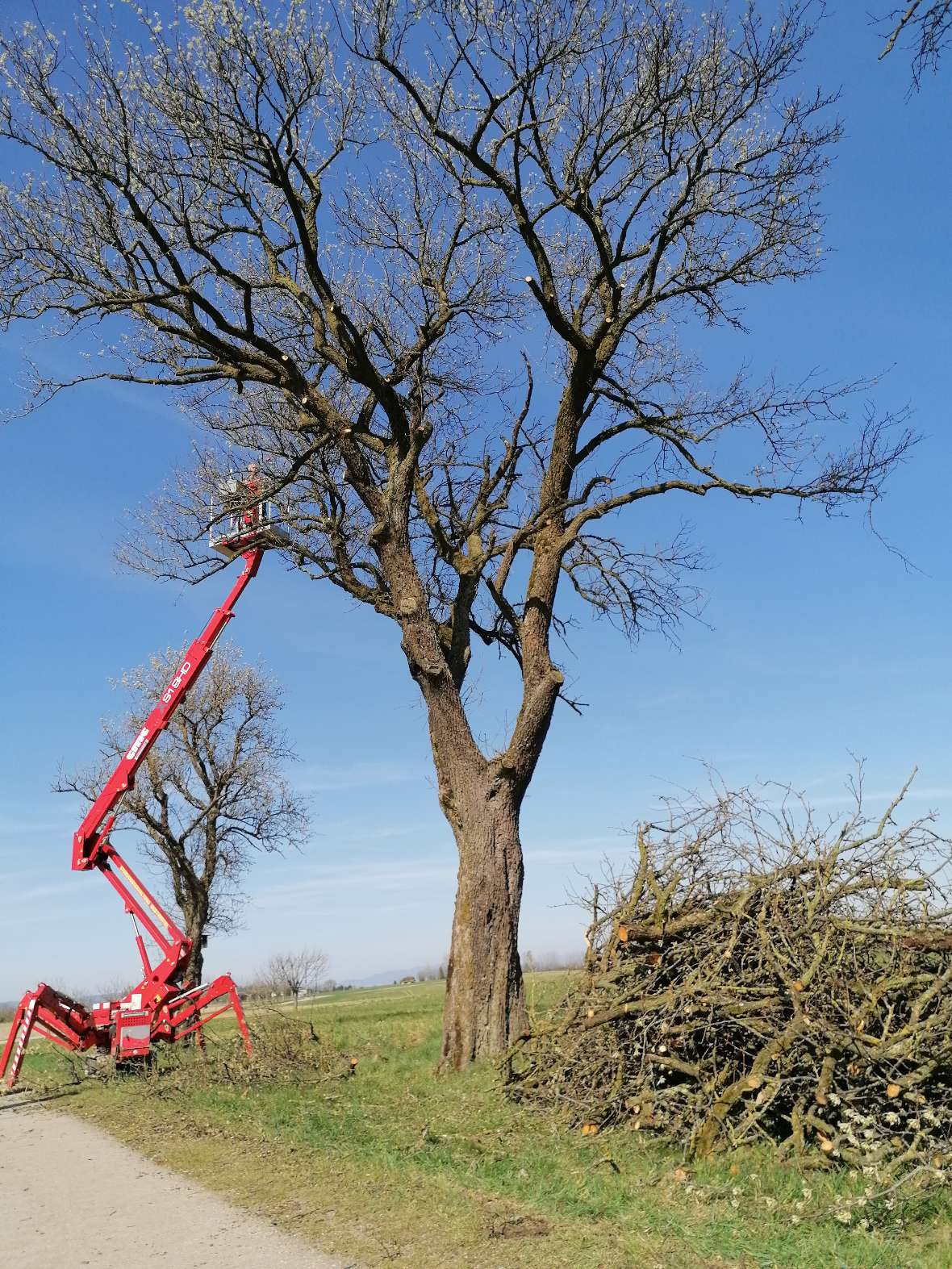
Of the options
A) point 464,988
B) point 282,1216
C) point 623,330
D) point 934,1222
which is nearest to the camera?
point 934,1222

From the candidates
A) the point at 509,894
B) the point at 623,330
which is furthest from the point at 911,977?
the point at 623,330

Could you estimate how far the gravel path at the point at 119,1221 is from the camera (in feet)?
17.6

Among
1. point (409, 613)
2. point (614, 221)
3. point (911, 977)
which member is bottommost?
point (911, 977)

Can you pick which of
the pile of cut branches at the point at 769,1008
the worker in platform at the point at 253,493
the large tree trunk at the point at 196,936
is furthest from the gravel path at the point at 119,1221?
the large tree trunk at the point at 196,936

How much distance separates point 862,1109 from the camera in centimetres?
635

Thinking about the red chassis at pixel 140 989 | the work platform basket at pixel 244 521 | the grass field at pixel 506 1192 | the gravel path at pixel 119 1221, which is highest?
the work platform basket at pixel 244 521

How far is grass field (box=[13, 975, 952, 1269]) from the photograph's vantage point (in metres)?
4.95

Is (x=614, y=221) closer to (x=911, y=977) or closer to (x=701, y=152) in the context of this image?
(x=701, y=152)

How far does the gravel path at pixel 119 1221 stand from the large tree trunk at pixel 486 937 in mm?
3676

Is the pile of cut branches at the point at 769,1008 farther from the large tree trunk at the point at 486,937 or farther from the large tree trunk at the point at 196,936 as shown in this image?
the large tree trunk at the point at 196,936

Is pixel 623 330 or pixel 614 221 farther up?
pixel 614 221

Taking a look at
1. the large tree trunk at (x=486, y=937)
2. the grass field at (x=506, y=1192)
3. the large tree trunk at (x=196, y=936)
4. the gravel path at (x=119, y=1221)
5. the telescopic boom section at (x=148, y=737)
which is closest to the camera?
the grass field at (x=506, y=1192)

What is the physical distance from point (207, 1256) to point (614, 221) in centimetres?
1174

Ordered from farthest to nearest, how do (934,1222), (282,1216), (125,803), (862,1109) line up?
(125,803)
(862,1109)
(282,1216)
(934,1222)
